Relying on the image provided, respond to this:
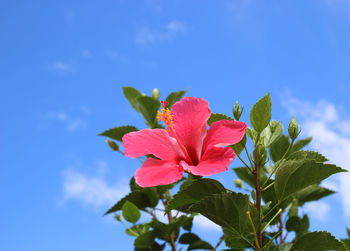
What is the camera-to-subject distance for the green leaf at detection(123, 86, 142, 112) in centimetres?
316

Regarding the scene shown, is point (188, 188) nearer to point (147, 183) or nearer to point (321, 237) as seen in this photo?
point (147, 183)

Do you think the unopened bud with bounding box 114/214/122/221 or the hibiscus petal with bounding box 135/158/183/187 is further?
the unopened bud with bounding box 114/214/122/221

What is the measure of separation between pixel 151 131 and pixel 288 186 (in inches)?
22.2

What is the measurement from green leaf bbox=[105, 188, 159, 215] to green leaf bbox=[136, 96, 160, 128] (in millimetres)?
586

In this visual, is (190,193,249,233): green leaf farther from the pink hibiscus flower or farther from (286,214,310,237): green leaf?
(286,214,310,237): green leaf

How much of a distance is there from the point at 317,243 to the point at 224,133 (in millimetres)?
653

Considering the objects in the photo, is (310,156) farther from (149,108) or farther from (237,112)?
(149,108)

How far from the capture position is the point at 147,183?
1.25 m

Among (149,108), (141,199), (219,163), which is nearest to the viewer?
(219,163)

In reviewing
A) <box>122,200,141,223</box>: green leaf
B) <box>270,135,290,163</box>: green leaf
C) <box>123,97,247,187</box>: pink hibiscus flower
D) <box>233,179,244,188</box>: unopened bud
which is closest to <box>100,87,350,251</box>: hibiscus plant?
<box>123,97,247,187</box>: pink hibiscus flower

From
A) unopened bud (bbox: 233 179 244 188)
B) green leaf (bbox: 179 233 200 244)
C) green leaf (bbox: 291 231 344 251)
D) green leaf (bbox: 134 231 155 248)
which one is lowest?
green leaf (bbox: 291 231 344 251)

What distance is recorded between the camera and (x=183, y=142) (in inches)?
55.3

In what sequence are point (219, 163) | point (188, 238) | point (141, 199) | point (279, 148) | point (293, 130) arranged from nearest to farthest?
point (219, 163) → point (293, 130) → point (279, 148) → point (141, 199) → point (188, 238)

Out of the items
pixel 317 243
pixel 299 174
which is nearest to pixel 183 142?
pixel 299 174
